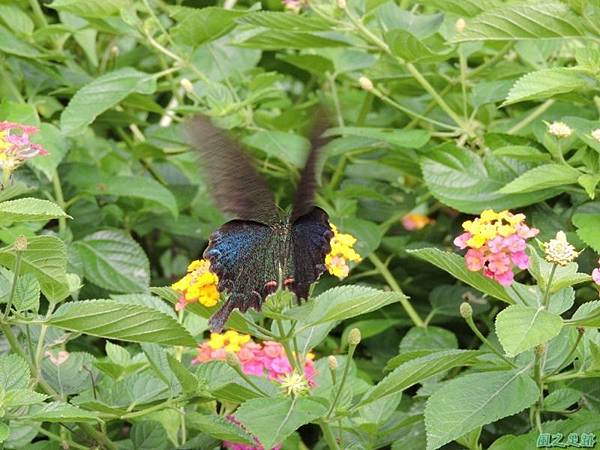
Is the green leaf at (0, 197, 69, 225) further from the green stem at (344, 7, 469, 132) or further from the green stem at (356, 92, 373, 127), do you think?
the green stem at (356, 92, 373, 127)

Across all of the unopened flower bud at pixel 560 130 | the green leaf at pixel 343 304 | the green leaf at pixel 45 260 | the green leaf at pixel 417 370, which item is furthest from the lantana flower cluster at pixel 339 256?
the unopened flower bud at pixel 560 130

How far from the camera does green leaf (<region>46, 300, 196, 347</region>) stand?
1.72 metres

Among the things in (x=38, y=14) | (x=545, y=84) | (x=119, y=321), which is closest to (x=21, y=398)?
(x=119, y=321)

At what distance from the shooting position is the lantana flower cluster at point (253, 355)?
197cm

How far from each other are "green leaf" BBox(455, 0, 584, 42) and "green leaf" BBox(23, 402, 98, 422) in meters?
0.98

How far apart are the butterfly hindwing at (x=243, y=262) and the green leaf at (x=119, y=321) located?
94 millimetres

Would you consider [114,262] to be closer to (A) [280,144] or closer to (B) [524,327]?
(A) [280,144]

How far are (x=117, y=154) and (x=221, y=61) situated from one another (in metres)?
0.35

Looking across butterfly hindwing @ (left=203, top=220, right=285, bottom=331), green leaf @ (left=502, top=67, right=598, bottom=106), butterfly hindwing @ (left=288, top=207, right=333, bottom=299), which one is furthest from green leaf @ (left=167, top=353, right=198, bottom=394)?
green leaf @ (left=502, top=67, right=598, bottom=106)

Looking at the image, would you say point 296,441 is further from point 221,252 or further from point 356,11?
point 356,11

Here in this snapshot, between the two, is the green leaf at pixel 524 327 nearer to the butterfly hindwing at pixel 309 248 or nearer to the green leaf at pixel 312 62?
the butterfly hindwing at pixel 309 248

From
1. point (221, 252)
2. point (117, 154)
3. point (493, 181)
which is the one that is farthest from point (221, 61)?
point (221, 252)

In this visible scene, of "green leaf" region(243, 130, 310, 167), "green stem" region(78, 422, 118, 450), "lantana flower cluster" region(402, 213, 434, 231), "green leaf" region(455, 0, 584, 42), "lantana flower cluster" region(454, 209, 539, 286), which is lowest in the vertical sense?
"lantana flower cluster" region(402, 213, 434, 231)

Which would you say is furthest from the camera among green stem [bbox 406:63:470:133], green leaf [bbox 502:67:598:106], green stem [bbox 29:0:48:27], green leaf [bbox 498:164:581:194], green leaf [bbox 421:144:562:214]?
green stem [bbox 29:0:48:27]
